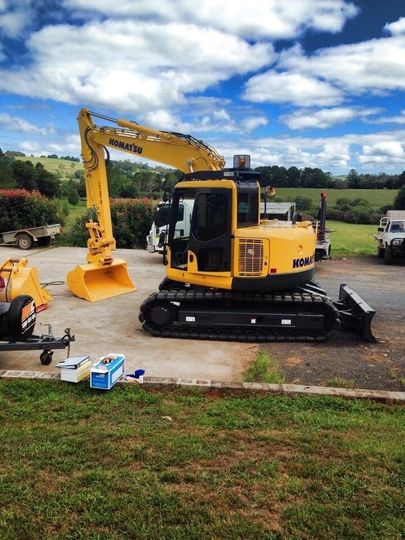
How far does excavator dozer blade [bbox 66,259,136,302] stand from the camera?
10609 millimetres

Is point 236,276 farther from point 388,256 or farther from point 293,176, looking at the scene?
point 293,176

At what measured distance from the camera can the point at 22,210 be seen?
71.4 ft

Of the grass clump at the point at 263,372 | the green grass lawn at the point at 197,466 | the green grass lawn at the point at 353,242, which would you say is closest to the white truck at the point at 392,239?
the green grass lawn at the point at 353,242

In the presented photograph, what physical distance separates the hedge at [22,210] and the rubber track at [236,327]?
15516mm

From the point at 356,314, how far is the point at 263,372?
2.67 metres

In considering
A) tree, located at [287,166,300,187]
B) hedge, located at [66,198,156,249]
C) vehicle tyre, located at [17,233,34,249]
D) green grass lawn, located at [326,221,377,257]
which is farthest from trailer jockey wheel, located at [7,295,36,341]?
tree, located at [287,166,300,187]

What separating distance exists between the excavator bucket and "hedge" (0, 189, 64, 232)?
1325 centimetres

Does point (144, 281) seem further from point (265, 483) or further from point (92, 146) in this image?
point (265, 483)

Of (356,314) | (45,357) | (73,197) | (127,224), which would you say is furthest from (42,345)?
(73,197)

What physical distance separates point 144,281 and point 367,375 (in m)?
7.79

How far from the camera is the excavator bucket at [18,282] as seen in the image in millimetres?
8344

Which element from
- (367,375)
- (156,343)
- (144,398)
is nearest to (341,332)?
(367,375)

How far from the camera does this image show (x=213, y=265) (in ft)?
26.3

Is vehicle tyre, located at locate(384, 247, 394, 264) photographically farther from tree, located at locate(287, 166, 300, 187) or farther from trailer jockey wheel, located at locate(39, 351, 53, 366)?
tree, located at locate(287, 166, 300, 187)
